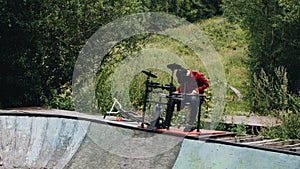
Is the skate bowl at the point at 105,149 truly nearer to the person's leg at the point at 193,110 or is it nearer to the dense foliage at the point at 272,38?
the person's leg at the point at 193,110

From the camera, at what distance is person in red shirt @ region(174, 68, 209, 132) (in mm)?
8539

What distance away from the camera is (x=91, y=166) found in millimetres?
8266

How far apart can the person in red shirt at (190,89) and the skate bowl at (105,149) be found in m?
0.65

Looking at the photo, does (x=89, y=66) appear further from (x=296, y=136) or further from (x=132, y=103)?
(x=296, y=136)

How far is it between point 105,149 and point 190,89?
1.61 m

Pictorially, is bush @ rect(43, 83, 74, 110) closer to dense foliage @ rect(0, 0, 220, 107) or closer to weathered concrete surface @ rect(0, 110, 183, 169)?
dense foliage @ rect(0, 0, 220, 107)

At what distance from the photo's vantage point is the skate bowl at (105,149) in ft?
22.6

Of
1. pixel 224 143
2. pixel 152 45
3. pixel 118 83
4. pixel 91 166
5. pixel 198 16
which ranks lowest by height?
pixel 91 166

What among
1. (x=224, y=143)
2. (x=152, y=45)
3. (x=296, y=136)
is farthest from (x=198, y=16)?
(x=224, y=143)

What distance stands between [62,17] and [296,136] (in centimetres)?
665

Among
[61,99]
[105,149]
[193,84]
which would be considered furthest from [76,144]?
[61,99]

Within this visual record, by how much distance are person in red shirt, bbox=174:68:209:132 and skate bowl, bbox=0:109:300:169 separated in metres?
0.65

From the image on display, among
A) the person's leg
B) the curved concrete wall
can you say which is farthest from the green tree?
the person's leg

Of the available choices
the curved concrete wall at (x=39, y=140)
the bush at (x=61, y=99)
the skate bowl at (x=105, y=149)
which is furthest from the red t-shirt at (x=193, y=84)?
the bush at (x=61, y=99)
